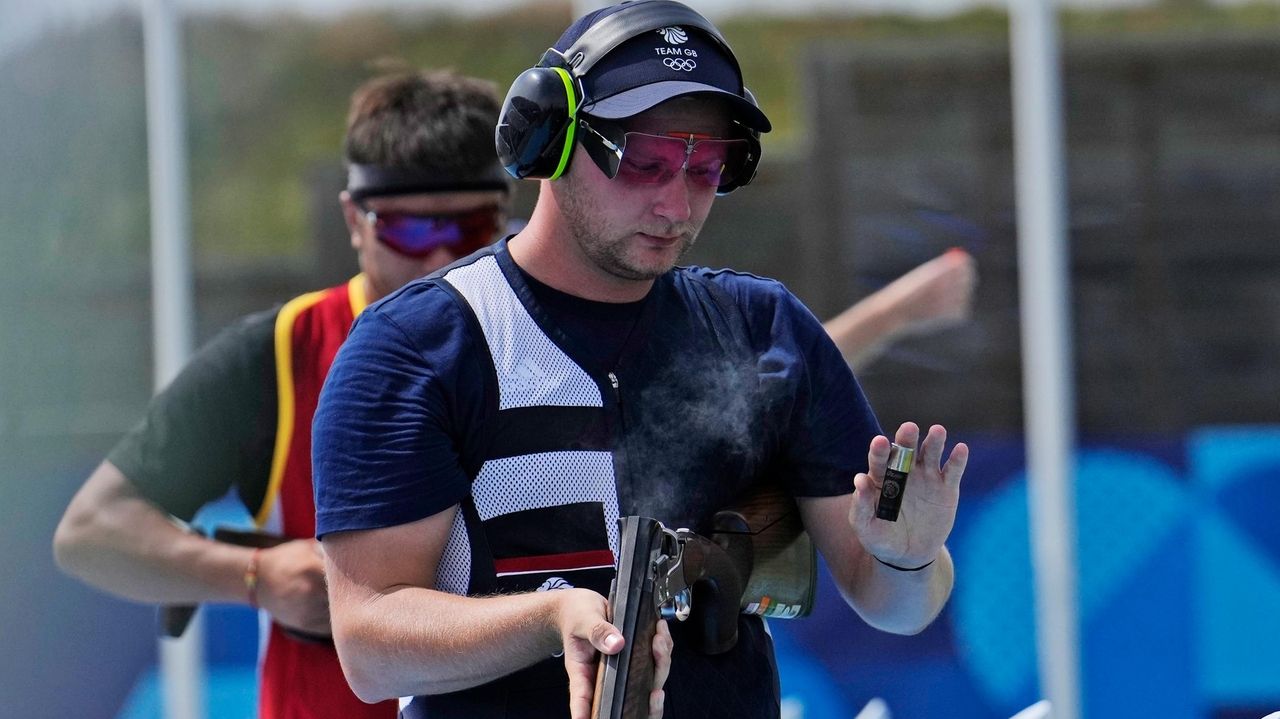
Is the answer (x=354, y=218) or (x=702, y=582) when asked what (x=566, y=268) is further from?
(x=354, y=218)

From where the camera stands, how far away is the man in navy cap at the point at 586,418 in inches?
77.2

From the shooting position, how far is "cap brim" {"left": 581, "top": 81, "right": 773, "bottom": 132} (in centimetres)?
204

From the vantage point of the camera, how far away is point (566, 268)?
2.15m

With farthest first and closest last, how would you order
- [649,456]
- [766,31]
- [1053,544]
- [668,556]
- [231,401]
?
1. [766,31]
2. [1053,544]
3. [231,401]
4. [649,456]
5. [668,556]

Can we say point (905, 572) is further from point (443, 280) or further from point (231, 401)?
point (231, 401)

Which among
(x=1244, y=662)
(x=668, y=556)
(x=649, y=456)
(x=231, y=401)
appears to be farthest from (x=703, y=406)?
(x=1244, y=662)

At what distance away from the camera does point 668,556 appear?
1.84m

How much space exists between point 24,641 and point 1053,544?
350 cm

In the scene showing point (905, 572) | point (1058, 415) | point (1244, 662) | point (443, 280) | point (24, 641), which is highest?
point (443, 280)

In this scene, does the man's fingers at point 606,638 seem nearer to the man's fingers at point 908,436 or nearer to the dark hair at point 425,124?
the man's fingers at point 908,436

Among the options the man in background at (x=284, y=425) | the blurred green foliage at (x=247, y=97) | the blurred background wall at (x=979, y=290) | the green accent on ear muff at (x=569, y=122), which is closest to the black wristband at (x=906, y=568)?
the green accent on ear muff at (x=569, y=122)

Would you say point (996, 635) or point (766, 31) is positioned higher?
point (766, 31)

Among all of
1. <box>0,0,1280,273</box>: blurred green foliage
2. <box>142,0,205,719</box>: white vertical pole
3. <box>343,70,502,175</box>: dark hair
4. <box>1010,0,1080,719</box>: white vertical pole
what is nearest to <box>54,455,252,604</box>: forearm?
<box>343,70,502,175</box>: dark hair

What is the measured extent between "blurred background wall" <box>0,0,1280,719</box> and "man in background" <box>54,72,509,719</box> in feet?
7.18
